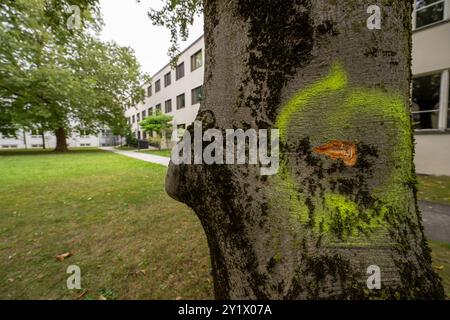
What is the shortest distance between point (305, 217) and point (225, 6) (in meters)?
1.25

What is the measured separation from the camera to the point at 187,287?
2.60 meters

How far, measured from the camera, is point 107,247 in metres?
3.47

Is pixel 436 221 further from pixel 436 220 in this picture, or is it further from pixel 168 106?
pixel 168 106

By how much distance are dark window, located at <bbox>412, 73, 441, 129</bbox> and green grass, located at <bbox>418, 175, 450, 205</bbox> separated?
5.71 feet

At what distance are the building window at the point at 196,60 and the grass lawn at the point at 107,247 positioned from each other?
56.2 ft

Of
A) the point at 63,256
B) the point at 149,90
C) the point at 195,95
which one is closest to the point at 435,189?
the point at 63,256

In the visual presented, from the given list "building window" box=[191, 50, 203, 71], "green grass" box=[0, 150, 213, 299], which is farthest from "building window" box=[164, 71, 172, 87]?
"green grass" box=[0, 150, 213, 299]

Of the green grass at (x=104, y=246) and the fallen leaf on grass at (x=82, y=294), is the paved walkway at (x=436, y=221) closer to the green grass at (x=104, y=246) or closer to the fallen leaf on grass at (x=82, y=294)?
the green grass at (x=104, y=246)

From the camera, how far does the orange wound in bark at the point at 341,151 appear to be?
3.65 feet

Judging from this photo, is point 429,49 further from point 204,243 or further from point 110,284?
point 110,284

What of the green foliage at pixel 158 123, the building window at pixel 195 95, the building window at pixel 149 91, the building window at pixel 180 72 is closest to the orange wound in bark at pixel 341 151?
the building window at pixel 195 95

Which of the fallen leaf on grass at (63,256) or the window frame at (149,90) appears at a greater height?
the window frame at (149,90)

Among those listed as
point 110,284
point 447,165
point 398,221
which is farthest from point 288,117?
point 447,165

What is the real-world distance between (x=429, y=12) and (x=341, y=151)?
9916 millimetres
